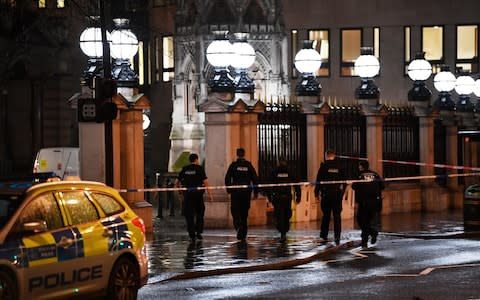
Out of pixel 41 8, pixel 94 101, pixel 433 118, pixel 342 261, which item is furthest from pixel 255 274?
pixel 41 8

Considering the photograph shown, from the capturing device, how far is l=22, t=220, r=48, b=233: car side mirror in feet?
41.3

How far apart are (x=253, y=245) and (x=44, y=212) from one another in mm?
9999

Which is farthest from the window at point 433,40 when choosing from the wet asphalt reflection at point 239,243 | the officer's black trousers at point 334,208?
the officer's black trousers at point 334,208

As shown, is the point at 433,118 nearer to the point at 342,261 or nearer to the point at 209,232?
the point at 209,232

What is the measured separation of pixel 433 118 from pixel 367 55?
13.2ft

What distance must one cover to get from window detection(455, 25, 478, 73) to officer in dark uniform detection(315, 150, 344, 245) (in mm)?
28373

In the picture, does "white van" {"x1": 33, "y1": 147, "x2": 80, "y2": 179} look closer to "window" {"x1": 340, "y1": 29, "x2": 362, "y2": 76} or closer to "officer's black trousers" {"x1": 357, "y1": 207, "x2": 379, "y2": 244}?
"officer's black trousers" {"x1": 357, "y1": 207, "x2": 379, "y2": 244}

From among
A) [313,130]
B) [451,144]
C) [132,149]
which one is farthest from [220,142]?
[451,144]

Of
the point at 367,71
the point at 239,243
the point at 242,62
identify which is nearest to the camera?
the point at 239,243

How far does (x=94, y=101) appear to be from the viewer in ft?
66.6

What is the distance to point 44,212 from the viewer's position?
43.3 feet

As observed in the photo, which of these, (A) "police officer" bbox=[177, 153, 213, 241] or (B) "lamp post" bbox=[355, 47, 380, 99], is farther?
(B) "lamp post" bbox=[355, 47, 380, 99]

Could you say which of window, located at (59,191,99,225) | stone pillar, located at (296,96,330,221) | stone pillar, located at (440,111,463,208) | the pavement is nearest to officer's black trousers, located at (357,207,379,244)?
the pavement

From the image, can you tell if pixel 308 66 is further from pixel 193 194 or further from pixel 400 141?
pixel 193 194
